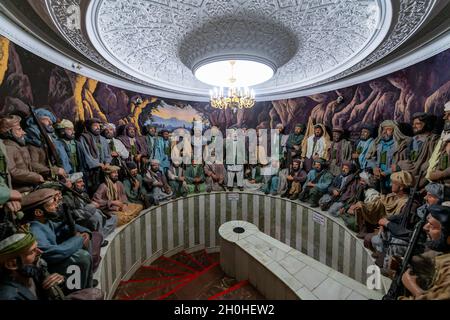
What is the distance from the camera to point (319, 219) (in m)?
4.78

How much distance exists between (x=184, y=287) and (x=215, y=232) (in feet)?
9.59

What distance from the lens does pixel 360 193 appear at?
404 cm

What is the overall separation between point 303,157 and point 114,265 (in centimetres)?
529

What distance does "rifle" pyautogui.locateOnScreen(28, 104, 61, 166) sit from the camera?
2.62m

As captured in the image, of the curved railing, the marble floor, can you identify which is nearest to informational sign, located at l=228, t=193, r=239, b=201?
the curved railing

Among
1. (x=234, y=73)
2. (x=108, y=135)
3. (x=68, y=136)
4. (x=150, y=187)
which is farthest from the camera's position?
(x=150, y=187)

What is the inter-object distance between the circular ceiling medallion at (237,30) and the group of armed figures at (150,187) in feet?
4.75

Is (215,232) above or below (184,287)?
below

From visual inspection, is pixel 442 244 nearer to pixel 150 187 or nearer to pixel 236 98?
pixel 236 98

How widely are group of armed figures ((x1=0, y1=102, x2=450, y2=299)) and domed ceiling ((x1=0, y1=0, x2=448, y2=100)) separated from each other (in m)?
1.23

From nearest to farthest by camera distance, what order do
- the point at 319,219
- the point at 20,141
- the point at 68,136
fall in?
the point at 20,141 → the point at 68,136 → the point at 319,219

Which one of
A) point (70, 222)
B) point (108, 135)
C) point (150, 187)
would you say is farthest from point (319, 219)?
point (108, 135)
